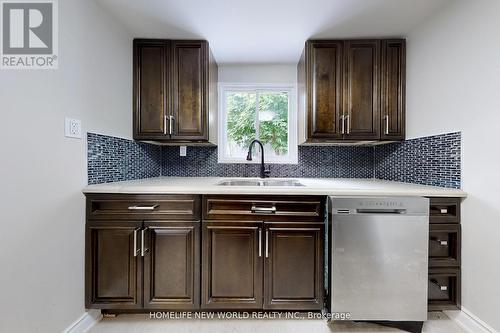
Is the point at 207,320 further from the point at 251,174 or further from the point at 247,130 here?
the point at 247,130

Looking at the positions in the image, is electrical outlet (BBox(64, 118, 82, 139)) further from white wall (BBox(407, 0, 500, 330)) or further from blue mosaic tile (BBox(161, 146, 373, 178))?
white wall (BBox(407, 0, 500, 330))

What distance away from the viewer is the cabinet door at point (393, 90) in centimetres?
204

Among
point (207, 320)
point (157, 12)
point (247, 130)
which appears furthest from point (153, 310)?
point (157, 12)

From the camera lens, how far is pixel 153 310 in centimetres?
161

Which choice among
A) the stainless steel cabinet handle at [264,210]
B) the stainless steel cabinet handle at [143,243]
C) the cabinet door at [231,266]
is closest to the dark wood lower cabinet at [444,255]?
the stainless steel cabinet handle at [264,210]

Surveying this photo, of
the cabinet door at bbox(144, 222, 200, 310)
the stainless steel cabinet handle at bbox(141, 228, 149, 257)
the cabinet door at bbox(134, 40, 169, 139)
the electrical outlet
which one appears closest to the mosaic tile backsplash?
the electrical outlet

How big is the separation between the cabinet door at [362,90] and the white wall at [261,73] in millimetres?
645

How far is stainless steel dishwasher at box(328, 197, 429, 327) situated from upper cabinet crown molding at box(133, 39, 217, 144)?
4.45 ft

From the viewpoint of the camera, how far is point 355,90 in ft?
6.72

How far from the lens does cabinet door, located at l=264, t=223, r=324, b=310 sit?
5.14 feet

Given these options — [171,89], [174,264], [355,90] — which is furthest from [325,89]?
[174,264]

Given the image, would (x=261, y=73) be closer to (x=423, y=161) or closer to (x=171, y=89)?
(x=171, y=89)

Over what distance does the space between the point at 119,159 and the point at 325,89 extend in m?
1.85

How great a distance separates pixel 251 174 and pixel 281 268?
3.71 feet
